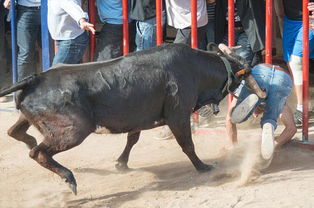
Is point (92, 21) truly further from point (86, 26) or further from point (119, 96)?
point (119, 96)

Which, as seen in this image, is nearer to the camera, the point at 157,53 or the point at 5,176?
the point at 157,53

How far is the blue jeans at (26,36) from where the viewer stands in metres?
7.91

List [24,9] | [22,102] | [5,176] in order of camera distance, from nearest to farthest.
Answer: [22,102] → [5,176] → [24,9]

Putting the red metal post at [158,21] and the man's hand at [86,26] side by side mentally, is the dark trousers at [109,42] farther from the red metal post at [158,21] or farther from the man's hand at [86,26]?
the man's hand at [86,26]

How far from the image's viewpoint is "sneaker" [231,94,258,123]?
5852 mm

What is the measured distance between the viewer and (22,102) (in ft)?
17.6

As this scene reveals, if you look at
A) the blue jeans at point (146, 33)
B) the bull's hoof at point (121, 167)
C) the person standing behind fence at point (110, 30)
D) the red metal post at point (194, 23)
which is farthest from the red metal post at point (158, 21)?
the bull's hoof at point (121, 167)

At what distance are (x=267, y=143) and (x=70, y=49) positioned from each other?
2.53 metres

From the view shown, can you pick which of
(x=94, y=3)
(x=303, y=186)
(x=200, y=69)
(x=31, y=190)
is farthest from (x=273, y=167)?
(x=94, y=3)

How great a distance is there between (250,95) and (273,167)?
670mm

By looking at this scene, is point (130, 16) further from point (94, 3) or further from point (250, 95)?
point (250, 95)

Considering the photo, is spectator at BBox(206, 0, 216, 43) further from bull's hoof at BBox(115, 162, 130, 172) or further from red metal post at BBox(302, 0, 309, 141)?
bull's hoof at BBox(115, 162, 130, 172)

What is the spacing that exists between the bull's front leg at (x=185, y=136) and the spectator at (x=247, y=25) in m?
1.67

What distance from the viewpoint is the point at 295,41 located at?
23.3 feet
